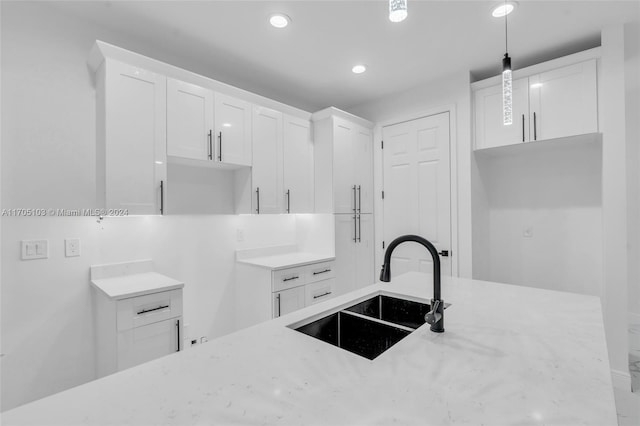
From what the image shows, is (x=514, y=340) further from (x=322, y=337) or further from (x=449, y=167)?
(x=449, y=167)

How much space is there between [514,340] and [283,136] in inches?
102

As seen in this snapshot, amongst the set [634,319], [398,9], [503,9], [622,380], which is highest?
[503,9]

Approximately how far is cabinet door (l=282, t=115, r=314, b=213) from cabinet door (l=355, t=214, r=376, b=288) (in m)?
0.69

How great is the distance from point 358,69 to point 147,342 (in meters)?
2.86

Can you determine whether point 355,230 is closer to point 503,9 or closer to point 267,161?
point 267,161

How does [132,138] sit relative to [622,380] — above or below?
above

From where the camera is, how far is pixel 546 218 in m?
3.11

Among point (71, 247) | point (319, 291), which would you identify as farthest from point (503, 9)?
point (71, 247)

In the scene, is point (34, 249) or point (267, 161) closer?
point (34, 249)

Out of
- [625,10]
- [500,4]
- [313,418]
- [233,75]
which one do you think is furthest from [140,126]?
[625,10]

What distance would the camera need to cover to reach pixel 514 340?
1.10 metres

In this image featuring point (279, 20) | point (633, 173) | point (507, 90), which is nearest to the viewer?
point (507, 90)

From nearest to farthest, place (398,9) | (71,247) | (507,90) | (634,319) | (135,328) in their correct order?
(398,9), (507,90), (135,328), (71,247), (634,319)

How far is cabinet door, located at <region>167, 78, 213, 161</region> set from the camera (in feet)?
7.56
